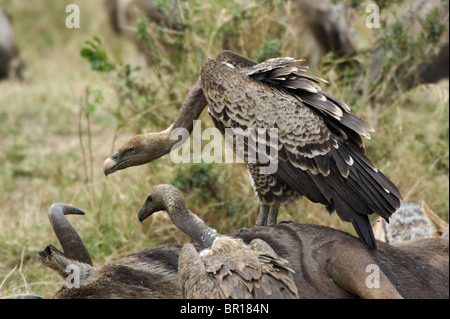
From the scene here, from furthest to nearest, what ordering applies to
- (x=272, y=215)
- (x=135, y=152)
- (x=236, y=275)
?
(x=272, y=215) < (x=135, y=152) < (x=236, y=275)

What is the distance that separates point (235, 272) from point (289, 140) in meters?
1.31

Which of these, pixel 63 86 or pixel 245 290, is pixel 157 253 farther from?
pixel 63 86

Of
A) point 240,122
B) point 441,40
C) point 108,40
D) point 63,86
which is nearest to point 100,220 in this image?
point 240,122

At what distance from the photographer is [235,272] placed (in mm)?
3531

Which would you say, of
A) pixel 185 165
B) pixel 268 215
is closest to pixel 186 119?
pixel 268 215

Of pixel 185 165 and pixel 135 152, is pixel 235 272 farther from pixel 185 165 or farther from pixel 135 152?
pixel 185 165

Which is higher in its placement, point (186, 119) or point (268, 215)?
point (186, 119)

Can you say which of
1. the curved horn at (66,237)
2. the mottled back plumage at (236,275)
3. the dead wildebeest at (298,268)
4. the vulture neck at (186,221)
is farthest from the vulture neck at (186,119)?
the mottled back plumage at (236,275)

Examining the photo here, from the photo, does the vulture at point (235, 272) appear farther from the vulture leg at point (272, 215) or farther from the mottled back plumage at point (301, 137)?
the vulture leg at point (272, 215)

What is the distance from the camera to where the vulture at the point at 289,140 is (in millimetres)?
4320

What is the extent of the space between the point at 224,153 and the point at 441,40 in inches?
117

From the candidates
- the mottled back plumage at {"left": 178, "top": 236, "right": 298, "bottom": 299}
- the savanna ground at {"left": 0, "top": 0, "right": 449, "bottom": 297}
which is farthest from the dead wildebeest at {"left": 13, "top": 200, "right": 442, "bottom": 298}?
the savanna ground at {"left": 0, "top": 0, "right": 449, "bottom": 297}

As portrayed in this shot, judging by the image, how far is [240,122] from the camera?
15.3 feet

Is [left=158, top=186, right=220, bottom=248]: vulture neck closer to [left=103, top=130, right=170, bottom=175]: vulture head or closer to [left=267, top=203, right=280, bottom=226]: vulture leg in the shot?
[left=103, top=130, right=170, bottom=175]: vulture head
